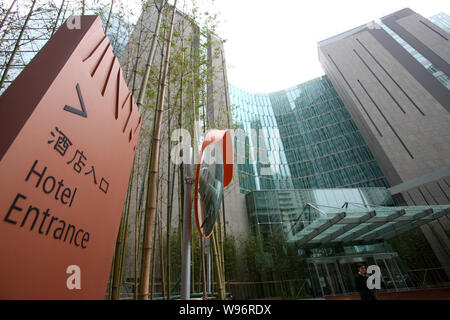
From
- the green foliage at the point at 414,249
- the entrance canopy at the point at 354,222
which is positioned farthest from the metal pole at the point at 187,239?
the green foliage at the point at 414,249

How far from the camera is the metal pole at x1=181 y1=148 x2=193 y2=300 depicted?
1.32 metres

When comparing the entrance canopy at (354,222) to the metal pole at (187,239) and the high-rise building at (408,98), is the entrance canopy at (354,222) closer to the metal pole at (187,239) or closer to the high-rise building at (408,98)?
the high-rise building at (408,98)

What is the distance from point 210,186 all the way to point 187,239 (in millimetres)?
398

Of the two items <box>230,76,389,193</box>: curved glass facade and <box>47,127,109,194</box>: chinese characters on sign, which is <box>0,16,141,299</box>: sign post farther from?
<box>230,76,389,193</box>: curved glass facade

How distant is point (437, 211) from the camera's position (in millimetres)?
7777

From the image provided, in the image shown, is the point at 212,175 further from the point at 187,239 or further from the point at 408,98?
the point at 408,98

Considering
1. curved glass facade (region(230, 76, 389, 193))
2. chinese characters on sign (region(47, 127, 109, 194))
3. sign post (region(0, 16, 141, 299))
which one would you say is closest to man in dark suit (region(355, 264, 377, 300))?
sign post (region(0, 16, 141, 299))

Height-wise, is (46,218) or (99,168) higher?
(99,168)

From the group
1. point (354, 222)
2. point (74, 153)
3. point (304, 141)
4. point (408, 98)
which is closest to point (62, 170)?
point (74, 153)

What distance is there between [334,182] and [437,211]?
10.9 metres

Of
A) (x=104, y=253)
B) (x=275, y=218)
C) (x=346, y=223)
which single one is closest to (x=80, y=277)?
(x=104, y=253)

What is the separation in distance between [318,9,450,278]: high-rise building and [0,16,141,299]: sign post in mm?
14227

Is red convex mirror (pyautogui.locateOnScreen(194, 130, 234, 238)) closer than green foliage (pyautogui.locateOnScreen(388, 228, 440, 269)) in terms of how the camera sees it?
Yes
